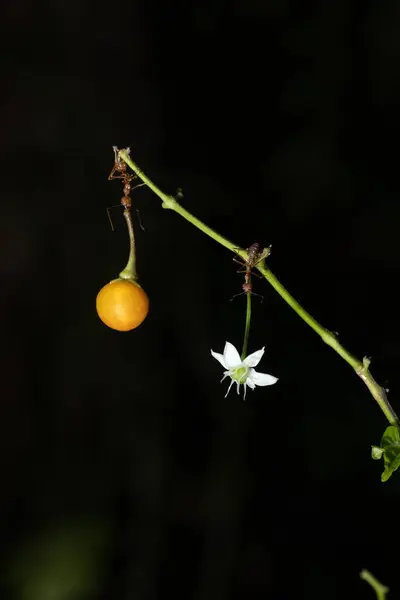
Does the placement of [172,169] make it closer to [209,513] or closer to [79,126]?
[79,126]

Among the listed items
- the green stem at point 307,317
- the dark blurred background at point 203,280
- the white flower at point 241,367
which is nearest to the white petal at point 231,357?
the white flower at point 241,367

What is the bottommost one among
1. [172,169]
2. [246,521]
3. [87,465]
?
[246,521]

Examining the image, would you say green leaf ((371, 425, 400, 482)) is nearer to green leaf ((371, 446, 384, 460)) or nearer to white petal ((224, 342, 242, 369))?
green leaf ((371, 446, 384, 460))

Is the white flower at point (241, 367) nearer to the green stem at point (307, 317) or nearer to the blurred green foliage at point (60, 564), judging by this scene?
the green stem at point (307, 317)

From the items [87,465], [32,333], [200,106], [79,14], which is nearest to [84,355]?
[32,333]

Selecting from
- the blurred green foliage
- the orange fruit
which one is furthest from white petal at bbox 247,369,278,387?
the blurred green foliage

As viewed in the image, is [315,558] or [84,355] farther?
[84,355]

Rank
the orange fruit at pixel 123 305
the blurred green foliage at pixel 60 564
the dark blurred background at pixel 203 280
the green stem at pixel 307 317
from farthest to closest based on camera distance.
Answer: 1. the dark blurred background at pixel 203 280
2. the blurred green foliage at pixel 60 564
3. the orange fruit at pixel 123 305
4. the green stem at pixel 307 317
